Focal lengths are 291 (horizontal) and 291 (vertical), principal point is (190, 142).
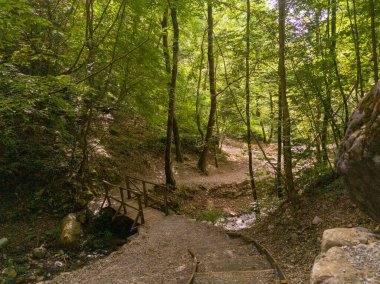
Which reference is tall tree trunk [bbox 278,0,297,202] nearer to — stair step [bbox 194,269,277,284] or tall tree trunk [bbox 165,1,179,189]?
stair step [bbox 194,269,277,284]

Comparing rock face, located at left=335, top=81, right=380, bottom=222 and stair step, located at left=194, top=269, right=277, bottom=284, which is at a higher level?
rock face, located at left=335, top=81, right=380, bottom=222

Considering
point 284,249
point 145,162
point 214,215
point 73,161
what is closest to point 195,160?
point 145,162

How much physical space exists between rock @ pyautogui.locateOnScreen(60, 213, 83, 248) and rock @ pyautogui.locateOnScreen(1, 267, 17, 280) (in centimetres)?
167

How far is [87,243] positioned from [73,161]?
3.74 meters

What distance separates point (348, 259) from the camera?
3.49 meters

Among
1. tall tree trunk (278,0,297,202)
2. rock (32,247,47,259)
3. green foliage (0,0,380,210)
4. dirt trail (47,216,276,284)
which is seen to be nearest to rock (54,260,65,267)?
rock (32,247,47,259)

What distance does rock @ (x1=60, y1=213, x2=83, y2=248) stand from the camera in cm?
885

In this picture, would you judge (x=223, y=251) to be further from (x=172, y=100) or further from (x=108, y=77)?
(x=172, y=100)

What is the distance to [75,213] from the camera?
10.3m

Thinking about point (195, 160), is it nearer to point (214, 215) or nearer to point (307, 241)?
point (214, 215)

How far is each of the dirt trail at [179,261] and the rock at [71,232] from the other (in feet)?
6.25

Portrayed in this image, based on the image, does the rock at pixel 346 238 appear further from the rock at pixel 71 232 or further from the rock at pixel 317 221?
the rock at pixel 71 232

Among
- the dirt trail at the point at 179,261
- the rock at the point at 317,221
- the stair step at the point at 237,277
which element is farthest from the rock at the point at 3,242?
the rock at the point at 317,221

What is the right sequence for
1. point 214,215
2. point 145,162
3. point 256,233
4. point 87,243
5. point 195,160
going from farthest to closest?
point 195,160
point 145,162
point 214,215
point 87,243
point 256,233
